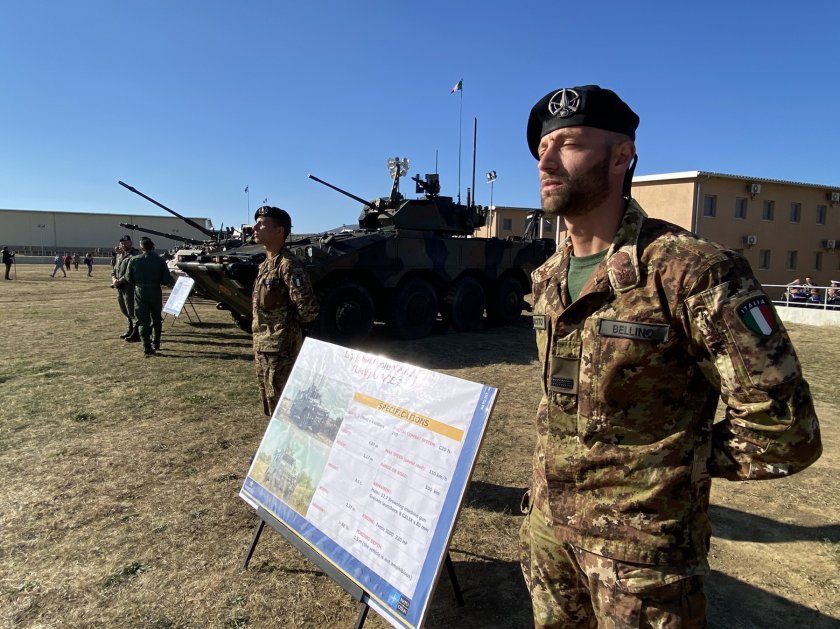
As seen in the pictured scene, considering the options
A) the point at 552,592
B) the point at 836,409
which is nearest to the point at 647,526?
the point at 552,592

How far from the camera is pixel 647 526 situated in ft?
4.56

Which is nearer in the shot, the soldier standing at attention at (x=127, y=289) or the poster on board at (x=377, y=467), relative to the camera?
the poster on board at (x=377, y=467)

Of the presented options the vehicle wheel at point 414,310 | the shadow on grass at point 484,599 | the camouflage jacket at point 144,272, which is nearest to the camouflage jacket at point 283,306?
the shadow on grass at point 484,599

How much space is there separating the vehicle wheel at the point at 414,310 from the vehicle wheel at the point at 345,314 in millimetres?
653

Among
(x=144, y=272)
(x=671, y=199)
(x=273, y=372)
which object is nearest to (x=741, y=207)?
(x=671, y=199)

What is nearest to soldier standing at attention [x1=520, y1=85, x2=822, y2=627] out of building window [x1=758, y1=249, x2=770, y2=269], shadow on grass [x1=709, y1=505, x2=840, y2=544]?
shadow on grass [x1=709, y1=505, x2=840, y2=544]

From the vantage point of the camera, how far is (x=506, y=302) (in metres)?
11.9

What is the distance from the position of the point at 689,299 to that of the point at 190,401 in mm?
5658

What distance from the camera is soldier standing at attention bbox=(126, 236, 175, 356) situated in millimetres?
Result: 8320

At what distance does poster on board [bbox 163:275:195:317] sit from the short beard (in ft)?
31.2

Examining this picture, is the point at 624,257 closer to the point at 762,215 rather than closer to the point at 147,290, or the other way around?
the point at 147,290

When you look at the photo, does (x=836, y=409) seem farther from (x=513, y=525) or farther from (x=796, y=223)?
(x=796, y=223)

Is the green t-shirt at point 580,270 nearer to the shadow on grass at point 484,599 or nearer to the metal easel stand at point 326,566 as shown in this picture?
the metal easel stand at point 326,566

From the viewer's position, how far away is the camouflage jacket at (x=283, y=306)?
3.67 meters
